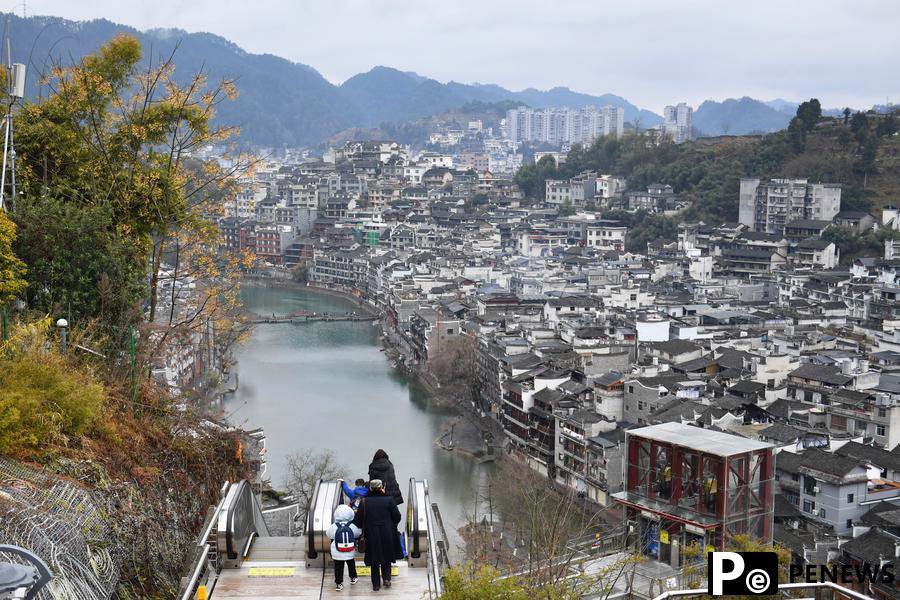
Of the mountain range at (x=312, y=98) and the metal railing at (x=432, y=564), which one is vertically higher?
the mountain range at (x=312, y=98)

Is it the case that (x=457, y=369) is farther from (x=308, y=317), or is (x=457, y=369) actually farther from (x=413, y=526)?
(x=413, y=526)

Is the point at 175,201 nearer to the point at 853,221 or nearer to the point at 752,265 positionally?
the point at 752,265

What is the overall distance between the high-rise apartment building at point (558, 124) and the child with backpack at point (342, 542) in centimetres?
5395

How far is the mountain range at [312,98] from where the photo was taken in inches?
2376

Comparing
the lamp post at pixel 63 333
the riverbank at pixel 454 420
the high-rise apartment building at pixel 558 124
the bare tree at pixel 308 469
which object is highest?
the high-rise apartment building at pixel 558 124

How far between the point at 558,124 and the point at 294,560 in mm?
55429

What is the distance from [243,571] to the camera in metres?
2.09

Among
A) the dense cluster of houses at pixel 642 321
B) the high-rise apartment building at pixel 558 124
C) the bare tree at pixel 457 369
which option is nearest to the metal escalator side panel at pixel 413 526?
the dense cluster of houses at pixel 642 321

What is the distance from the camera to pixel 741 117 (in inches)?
3066

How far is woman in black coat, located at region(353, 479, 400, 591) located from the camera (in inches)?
78.8

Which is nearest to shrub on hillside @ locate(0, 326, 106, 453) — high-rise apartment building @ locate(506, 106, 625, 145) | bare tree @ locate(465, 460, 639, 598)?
bare tree @ locate(465, 460, 639, 598)

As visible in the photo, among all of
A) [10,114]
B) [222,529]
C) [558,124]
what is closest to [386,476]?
[222,529]

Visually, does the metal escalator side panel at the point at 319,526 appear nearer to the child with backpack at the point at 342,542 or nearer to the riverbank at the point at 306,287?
the child with backpack at the point at 342,542

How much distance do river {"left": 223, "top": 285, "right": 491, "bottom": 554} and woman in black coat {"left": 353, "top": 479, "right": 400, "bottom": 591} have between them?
149 inches
